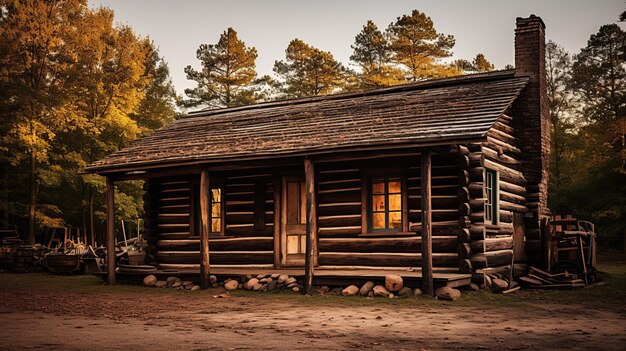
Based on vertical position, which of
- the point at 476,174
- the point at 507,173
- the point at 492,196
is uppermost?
the point at 507,173

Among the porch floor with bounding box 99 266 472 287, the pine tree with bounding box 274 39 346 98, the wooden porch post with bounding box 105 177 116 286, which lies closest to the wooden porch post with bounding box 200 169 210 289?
the porch floor with bounding box 99 266 472 287

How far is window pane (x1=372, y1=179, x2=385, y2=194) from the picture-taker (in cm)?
1731

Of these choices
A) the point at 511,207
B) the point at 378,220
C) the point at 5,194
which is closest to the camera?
the point at 378,220

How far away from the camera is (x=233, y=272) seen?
1795 centimetres

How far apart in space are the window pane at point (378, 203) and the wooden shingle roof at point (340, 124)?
1.91m

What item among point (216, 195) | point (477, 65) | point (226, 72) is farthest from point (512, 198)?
point (226, 72)

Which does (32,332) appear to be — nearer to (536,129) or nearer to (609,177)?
(536,129)

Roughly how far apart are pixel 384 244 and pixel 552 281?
421 centimetres

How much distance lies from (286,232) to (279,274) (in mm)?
1788

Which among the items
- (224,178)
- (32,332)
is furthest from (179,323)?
(224,178)

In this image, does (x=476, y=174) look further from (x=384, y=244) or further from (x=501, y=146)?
(x=384, y=244)

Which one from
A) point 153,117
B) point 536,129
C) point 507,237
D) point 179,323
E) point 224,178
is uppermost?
point 153,117

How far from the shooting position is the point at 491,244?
1655 centimetres

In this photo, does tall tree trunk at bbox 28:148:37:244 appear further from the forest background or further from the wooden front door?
the wooden front door
